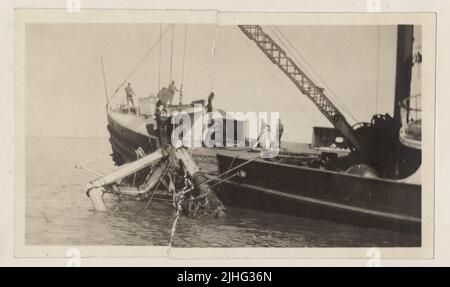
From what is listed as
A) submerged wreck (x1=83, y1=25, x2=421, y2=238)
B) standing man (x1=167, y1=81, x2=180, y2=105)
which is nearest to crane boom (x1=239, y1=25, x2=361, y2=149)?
submerged wreck (x1=83, y1=25, x2=421, y2=238)

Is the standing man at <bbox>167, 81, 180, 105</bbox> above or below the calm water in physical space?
above

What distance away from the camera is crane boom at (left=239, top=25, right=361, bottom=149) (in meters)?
6.13

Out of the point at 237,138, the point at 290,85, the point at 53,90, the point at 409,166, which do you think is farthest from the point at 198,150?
the point at 409,166

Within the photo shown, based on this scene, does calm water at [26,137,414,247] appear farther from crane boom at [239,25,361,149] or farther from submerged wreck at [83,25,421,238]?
crane boom at [239,25,361,149]

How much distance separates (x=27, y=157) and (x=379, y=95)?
130 inches

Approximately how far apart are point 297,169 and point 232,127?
0.73 meters

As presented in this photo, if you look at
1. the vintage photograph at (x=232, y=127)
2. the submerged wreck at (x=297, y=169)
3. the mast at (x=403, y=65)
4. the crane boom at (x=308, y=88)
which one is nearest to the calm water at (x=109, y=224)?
the vintage photograph at (x=232, y=127)

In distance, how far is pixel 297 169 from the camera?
6.23m

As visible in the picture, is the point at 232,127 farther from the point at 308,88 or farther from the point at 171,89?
the point at 308,88

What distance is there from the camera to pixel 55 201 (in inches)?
237

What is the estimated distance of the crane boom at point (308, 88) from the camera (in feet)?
20.1

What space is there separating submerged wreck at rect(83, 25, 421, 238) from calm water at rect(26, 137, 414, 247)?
112 mm

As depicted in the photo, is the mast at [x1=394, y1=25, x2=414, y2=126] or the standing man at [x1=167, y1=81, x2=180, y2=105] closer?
the mast at [x1=394, y1=25, x2=414, y2=126]

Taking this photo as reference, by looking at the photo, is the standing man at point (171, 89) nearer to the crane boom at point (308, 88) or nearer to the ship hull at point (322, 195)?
the ship hull at point (322, 195)
